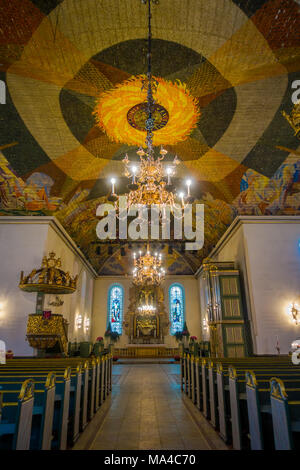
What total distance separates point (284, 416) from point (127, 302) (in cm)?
1979

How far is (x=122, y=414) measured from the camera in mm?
5414

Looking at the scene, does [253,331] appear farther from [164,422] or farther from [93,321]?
[93,321]

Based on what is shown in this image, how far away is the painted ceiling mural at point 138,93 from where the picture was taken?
571 cm

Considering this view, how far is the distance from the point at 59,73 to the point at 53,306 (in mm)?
8688

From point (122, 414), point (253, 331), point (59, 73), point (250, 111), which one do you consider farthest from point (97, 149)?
point (253, 331)

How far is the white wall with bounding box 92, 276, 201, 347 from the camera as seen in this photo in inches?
810

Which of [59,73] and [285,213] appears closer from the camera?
[59,73]

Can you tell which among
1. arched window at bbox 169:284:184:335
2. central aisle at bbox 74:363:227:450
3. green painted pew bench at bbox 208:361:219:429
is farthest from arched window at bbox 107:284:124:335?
green painted pew bench at bbox 208:361:219:429

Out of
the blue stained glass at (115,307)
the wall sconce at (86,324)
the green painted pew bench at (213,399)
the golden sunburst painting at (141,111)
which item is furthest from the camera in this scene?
the blue stained glass at (115,307)

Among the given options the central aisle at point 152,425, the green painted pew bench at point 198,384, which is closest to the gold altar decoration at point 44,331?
the central aisle at point 152,425

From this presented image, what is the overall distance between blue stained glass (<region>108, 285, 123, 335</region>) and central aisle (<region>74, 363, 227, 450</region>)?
536 inches

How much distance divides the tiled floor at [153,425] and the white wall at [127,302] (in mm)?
13670

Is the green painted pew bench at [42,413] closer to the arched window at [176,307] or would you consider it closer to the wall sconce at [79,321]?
the wall sconce at [79,321]

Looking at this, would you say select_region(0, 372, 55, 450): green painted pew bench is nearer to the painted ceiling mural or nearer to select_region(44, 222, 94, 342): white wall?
the painted ceiling mural
